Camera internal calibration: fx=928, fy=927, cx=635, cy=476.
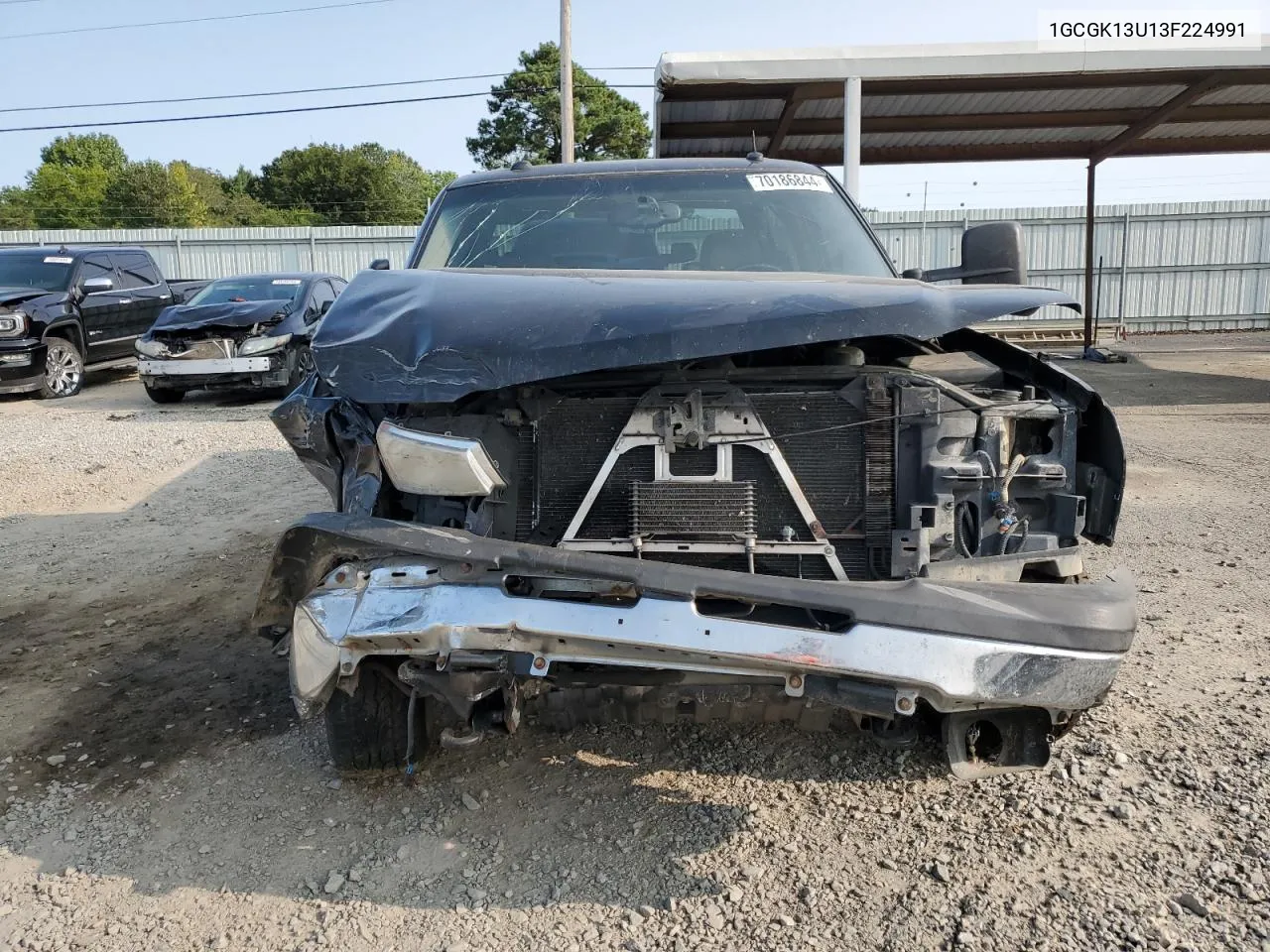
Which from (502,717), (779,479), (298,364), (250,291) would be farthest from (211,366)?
(779,479)

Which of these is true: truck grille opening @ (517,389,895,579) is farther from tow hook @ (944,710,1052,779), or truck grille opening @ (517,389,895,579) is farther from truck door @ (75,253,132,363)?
truck door @ (75,253,132,363)

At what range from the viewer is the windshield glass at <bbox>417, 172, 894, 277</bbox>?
12.0ft

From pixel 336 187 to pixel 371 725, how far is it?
183 ft

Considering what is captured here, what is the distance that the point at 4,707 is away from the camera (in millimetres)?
3283

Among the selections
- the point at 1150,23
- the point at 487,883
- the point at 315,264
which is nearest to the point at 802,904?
the point at 487,883

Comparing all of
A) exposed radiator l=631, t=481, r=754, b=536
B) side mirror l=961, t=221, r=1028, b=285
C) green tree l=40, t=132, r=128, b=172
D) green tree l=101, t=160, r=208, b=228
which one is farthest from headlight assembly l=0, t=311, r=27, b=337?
green tree l=40, t=132, r=128, b=172

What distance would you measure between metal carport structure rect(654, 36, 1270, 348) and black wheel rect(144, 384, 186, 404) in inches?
256

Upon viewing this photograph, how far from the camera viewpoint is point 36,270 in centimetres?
1139

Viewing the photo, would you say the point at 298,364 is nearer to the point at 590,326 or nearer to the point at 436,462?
the point at 436,462

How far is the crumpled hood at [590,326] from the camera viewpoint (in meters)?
2.22

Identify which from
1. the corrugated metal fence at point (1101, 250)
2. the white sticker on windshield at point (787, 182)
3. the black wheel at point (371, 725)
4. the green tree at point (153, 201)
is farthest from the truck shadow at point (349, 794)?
the green tree at point (153, 201)

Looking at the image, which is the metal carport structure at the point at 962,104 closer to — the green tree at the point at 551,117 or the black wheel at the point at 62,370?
the black wheel at the point at 62,370

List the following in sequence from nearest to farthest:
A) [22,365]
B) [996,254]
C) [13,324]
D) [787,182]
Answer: [996,254]
[787,182]
[13,324]
[22,365]

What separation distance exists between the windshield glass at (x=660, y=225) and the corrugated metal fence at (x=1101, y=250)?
678 inches
